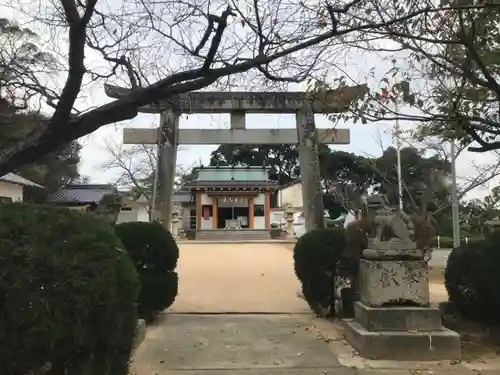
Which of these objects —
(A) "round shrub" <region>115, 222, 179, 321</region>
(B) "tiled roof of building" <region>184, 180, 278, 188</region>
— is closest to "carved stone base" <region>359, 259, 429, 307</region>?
(A) "round shrub" <region>115, 222, 179, 321</region>

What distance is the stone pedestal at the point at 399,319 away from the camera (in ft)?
18.2

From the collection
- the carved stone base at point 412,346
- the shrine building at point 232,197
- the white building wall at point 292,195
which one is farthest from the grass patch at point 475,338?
the white building wall at point 292,195

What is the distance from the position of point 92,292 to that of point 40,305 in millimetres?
267

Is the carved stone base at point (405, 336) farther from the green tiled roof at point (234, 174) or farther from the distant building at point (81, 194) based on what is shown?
the green tiled roof at point (234, 174)

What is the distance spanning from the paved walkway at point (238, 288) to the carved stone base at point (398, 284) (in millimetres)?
2953

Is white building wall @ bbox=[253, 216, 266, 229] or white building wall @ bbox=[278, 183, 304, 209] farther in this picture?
white building wall @ bbox=[278, 183, 304, 209]

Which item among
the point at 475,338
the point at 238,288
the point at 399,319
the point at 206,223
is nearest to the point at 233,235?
the point at 206,223

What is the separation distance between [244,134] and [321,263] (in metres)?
6.76

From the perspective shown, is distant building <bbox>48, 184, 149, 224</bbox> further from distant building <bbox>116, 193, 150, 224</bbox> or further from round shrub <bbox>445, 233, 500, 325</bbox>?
round shrub <bbox>445, 233, 500, 325</bbox>

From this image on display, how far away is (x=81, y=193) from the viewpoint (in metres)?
38.0

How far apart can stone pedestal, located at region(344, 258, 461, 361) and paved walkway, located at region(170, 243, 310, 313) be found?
9.58 ft

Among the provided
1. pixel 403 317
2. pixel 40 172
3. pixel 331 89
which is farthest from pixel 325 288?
pixel 40 172

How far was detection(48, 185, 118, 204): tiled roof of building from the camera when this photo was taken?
3522 centimetres

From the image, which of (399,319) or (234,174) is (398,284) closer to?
(399,319)
